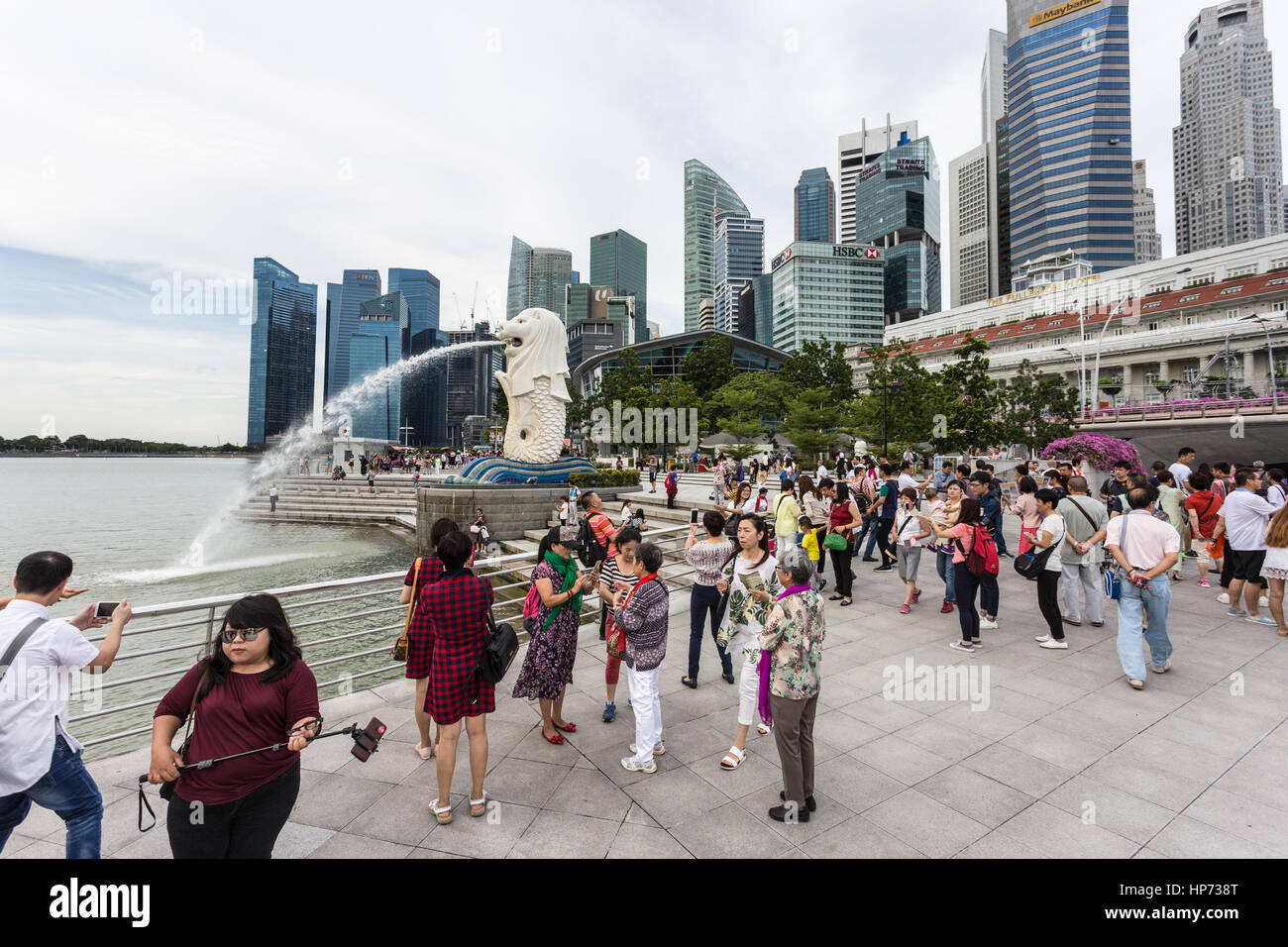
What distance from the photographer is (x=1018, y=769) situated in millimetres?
4102

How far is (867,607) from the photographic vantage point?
27.6 ft

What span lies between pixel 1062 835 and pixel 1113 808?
54 centimetres

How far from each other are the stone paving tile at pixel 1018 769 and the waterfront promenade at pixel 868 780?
0.6 inches

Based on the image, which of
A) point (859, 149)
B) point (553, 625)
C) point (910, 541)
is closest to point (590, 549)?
point (553, 625)

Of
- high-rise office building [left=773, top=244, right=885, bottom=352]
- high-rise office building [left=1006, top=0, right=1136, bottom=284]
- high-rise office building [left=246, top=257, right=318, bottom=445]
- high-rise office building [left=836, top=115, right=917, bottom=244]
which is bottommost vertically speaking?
high-rise office building [left=246, top=257, right=318, bottom=445]

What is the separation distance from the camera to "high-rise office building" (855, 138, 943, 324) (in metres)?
152

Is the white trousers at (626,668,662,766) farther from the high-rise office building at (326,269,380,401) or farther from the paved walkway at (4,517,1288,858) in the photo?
the high-rise office building at (326,269,380,401)

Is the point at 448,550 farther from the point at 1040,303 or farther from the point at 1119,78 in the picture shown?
the point at 1119,78

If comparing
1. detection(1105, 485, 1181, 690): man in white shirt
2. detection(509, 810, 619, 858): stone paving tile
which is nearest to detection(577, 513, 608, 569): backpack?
detection(509, 810, 619, 858): stone paving tile

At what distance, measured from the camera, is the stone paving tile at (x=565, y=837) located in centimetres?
327

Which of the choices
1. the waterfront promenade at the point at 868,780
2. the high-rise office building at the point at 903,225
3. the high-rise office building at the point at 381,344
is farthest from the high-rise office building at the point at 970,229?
the waterfront promenade at the point at 868,780

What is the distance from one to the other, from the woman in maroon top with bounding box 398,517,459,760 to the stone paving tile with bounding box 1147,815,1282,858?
456cm

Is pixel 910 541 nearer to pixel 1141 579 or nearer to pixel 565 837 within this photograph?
pixel 1141 579
